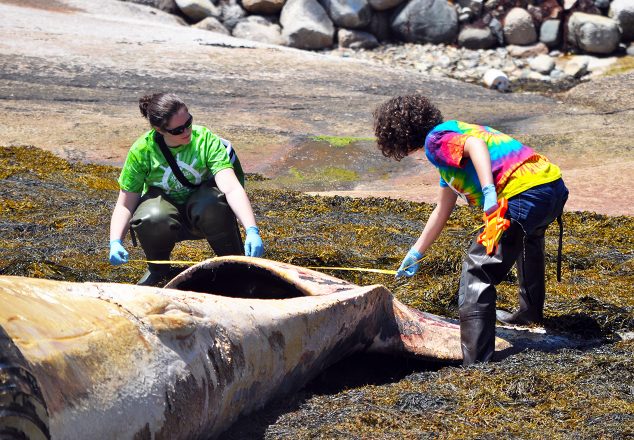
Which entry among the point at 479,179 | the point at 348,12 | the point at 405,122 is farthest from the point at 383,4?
the point at 479,179

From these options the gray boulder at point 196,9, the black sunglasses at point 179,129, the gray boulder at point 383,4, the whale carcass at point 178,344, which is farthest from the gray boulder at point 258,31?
the whale carcass at point 178,344

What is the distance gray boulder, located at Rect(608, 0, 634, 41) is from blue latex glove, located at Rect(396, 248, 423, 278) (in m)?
16.8

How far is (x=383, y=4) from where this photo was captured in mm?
21375

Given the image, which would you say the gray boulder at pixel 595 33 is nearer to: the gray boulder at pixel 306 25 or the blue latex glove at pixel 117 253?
the gray boulder at pixel 306 25

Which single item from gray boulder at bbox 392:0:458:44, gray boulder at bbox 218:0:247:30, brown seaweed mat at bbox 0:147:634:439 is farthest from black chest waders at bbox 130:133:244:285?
gray boulder at bbox 392:0:458:44

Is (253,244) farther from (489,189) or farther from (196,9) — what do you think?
(196,9)

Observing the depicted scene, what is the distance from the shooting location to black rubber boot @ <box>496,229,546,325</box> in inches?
196

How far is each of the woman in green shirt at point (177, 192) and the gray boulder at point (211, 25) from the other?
15326 mm

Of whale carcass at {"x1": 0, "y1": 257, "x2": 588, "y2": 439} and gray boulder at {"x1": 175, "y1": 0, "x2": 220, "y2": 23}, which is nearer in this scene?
whale carcass at {"x1": 0, "y1": 257, "x2": 588, "y2": 439}

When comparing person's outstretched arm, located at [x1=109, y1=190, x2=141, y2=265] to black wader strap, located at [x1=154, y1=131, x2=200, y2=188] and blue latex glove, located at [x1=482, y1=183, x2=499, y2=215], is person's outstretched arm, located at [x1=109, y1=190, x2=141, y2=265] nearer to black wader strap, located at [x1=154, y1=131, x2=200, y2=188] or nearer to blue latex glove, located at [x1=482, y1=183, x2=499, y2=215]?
black wader strap, located at [x1=154, y1=131, x2=200, y2=188]

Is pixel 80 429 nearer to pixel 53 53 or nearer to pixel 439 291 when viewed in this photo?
pixel 439 291

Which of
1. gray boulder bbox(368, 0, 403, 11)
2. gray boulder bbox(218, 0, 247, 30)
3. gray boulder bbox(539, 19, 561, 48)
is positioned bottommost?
gray boulder bbox(539, 19, 561, 48)

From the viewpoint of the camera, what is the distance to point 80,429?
2.68 meters

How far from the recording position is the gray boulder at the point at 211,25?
66.7 ft
